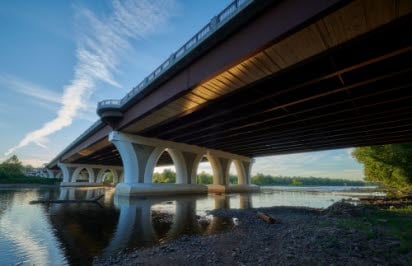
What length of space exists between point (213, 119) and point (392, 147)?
38.4m

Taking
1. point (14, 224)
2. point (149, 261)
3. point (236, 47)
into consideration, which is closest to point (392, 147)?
point (236, 47)

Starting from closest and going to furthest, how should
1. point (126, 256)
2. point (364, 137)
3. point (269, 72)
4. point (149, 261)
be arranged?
1. point (149, 261)
2. point (126, 256)
3. point (269, 72)
4. point (364, 137)

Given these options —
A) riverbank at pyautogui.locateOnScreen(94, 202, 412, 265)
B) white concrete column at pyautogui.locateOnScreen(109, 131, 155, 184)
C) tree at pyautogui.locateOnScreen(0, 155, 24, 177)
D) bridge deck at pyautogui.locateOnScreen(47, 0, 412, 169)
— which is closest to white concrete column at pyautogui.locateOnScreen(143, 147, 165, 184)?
white concrete column at pyautogui.locateOnScreen(109, 131, 155, 184)

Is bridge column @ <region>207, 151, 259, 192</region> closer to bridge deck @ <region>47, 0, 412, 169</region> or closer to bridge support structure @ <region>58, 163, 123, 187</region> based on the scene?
bridge deck @ <region>47, 0, 412, 169</region>

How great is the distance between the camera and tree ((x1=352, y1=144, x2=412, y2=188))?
4334cm

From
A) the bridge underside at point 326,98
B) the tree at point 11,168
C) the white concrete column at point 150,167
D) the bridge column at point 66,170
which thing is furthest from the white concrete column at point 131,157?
the tree at point 11,168

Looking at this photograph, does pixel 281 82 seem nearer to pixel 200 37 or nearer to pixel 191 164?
pixel 200 37

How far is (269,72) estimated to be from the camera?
1558 centimetres

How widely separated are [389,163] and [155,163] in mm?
42816

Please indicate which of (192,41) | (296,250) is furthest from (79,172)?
(296,250)

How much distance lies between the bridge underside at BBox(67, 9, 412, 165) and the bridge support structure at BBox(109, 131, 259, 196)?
7.22 feet

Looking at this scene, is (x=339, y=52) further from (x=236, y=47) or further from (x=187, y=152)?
(x=187, y=152)

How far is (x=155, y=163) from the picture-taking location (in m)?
39.6

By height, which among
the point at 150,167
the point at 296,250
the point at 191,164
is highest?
the point at 191,164
